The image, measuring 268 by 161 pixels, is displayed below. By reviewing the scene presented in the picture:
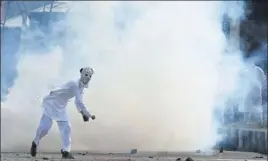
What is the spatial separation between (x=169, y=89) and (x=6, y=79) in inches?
643

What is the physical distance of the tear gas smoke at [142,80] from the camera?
45.9 feet

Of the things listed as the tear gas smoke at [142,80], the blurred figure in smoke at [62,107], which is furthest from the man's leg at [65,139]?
the tear gas smoke at [142,80]

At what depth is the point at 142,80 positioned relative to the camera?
16.1 meters

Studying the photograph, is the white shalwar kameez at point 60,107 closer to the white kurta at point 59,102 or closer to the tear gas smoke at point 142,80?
Result: the white kurta at point 59,102

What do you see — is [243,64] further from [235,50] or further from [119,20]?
[119,20]

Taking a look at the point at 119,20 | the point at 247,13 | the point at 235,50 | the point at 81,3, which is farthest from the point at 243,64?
the point at 81,3

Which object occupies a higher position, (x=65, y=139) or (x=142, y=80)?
(x=142, y=80)

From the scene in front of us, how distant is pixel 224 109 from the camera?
15.1 m

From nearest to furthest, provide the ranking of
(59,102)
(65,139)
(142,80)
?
(65,139), (59,102), (142,80)

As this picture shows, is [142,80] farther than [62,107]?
Yes

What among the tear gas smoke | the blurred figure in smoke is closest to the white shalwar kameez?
the blurred figure in smoke

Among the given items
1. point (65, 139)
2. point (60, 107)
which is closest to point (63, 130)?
point (65, 139)

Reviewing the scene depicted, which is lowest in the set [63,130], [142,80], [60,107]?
[63,130]

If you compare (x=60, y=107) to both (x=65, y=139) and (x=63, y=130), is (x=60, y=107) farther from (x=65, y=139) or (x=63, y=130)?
(x=65, y=139)
